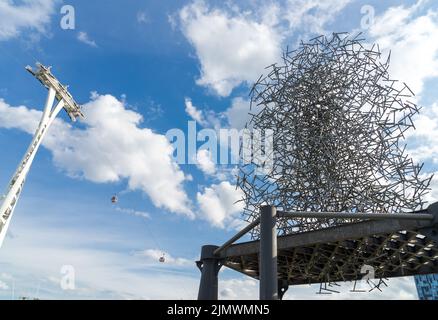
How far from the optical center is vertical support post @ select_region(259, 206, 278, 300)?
8258mm

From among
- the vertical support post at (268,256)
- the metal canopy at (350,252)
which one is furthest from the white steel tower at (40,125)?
the vertical support post at (268,256)

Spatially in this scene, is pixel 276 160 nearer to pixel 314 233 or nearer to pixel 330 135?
pixel 330 135

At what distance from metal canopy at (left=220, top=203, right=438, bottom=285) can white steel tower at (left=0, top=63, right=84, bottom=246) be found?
28363mm

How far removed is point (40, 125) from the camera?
41125mm

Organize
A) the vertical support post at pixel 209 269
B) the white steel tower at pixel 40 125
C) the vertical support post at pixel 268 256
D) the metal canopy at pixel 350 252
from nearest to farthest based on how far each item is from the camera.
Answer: the vertical support post at pixel 268 256, the metal canopy at pixel 350 252, the vertical support post at pixel 209 269, the white steel tower at pixel 40 125

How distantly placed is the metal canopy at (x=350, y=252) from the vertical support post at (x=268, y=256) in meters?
2.75

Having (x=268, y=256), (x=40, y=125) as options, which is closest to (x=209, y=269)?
(x=268, y=256)

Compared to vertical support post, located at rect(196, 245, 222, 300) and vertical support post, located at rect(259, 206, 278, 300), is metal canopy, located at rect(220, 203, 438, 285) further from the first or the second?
vertical support post, located at rect(259, 206, 278, 300)

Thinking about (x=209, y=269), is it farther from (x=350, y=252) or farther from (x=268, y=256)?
(x=350, y=252)

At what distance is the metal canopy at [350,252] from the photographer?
390 inches

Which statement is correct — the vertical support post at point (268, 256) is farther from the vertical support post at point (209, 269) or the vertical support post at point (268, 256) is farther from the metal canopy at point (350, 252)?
the vertical support post at point (209, 269)

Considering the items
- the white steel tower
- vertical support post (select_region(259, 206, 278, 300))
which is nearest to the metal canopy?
vertical support post (select_region(259, 206, 278, 300))

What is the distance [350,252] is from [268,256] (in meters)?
7.54
